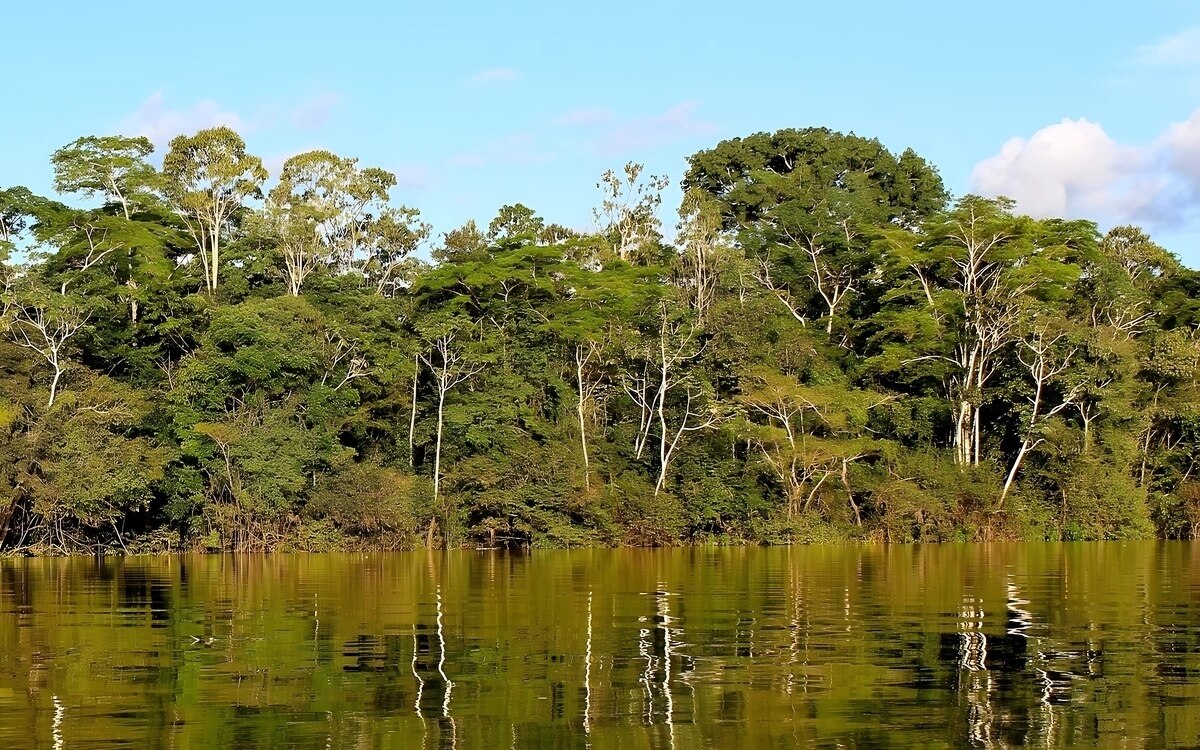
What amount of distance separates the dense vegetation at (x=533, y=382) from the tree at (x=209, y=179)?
11cm

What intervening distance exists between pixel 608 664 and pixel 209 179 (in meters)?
38.1

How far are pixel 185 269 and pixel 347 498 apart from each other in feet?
40.7

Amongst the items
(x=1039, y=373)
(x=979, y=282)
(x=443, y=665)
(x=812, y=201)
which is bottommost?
(x=443, y=665)

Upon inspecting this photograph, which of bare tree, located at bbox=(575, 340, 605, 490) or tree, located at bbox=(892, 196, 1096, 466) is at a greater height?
tree, located at bbox=(892, 196, 1096, 466)

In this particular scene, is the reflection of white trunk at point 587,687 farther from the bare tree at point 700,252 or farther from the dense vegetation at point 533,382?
the bare tree at point 700,252

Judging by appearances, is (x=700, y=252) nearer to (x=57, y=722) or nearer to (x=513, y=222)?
(x=513, y=222)

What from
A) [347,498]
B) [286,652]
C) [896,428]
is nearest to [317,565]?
[347,498]

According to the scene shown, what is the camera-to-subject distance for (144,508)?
134 feet

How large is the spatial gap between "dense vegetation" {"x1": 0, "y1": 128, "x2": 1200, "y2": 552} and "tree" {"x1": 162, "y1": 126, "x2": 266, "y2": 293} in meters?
0.11

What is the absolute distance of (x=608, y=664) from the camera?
1214cm

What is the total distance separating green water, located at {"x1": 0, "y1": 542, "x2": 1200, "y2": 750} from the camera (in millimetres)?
8953

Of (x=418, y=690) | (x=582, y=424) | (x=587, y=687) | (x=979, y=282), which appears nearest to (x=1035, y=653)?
(x=587, y=687)

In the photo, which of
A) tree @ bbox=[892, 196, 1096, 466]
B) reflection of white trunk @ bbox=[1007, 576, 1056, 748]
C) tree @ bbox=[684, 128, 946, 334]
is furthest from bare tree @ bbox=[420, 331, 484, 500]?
reflection of white trunk @ bbox=[1007, 576, 1056, 748]

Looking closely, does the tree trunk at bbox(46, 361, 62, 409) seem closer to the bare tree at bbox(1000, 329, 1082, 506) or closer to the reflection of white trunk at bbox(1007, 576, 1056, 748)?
the reflection of white trunk at bbox(1007, 576, 1056, 748)
